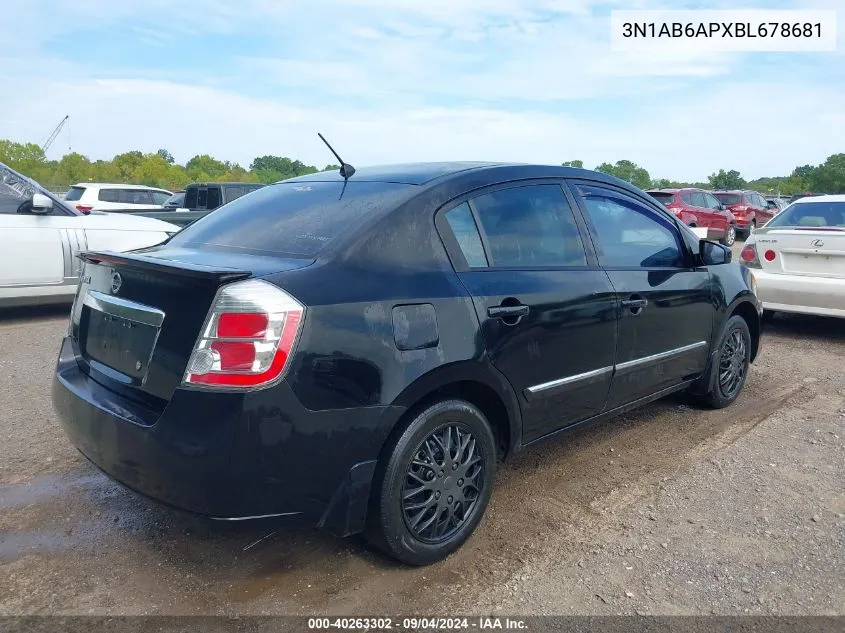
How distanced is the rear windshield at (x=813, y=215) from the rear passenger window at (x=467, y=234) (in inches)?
220

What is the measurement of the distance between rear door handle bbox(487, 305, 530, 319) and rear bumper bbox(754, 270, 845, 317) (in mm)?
4930

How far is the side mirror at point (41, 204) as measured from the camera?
292 inches

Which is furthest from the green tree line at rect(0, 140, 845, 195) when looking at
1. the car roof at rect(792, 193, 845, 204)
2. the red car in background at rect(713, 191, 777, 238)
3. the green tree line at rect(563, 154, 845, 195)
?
the car roof at rect(792, 193, 845, 204)

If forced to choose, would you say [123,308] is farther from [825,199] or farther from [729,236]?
[729,236]

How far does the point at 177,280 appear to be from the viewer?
2.56 meters

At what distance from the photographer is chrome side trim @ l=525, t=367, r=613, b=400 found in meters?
3.24

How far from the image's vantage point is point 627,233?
402 cm

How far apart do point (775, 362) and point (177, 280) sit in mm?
5510

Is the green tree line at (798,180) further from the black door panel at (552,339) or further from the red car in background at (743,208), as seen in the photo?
the black door panel at (552,339)

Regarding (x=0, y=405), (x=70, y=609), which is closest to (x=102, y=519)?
(x=70, y=609)

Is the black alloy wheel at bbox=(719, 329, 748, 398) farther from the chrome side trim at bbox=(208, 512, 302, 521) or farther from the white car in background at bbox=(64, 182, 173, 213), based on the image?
the white car in background at bbox=(64, 182, 173, 213)

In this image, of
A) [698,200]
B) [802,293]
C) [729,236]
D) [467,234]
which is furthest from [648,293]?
[729,236]

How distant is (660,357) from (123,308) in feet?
9.40

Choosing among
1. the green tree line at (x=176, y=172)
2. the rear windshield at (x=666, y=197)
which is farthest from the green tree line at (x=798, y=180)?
the rear windshield at (x=666, y=197)
